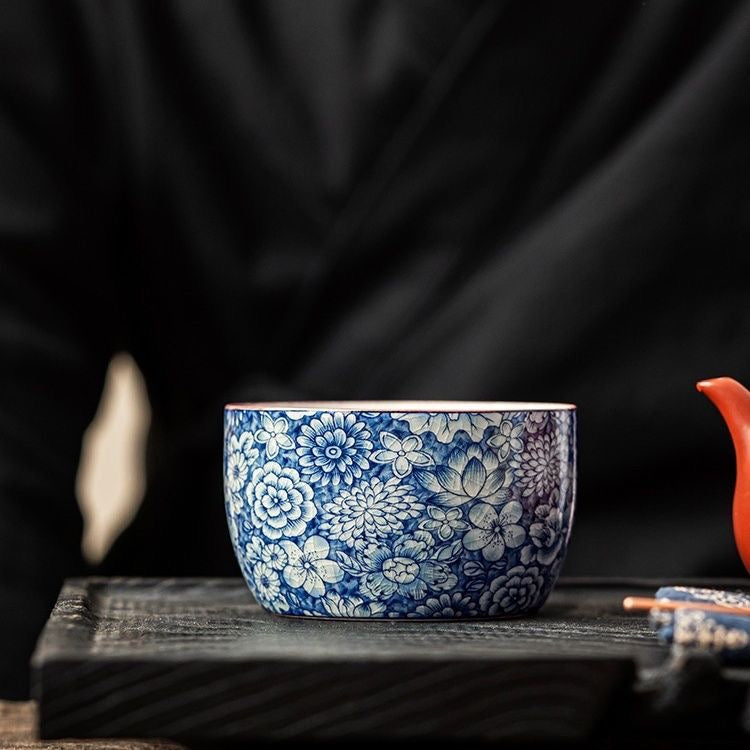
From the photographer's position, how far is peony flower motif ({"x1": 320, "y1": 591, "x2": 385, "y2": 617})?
61cm

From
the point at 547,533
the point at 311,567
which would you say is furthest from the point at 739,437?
the point at 311,567

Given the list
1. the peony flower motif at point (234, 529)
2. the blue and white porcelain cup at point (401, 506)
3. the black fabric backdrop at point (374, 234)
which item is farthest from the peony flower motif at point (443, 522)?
the black fabric backdrop at point (374, 234)

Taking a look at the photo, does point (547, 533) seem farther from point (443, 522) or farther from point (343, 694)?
point (343, 694)

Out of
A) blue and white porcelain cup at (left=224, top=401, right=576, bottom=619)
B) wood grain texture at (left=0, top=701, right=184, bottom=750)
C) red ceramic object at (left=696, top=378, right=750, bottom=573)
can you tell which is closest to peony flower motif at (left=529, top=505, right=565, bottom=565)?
blue and white porcelain cup at (left=224, top=401, right=576, bottom=619)

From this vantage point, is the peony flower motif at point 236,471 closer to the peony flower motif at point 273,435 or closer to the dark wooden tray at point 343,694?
the peony flower motif at point 273,435

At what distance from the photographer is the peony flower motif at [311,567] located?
61 cm

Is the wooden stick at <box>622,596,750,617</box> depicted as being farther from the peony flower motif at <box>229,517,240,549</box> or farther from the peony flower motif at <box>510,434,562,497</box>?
the peony flower motif at <box>229,517,240,549</box>

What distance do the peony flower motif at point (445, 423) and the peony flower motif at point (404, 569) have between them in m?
0.05

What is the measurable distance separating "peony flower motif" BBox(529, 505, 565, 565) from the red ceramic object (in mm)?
103

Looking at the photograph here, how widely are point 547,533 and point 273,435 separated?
139 millimetres

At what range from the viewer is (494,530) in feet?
2.00

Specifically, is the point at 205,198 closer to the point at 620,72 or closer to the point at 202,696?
the point at 620,72

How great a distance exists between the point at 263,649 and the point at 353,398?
15.2 inches

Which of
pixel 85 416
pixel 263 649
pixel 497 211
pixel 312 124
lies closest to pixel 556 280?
pixel 497 211
